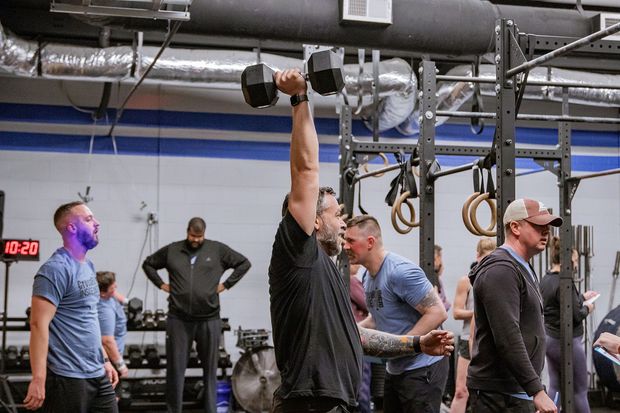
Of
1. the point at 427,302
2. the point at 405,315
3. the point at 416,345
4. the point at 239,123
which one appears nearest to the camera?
the point at 416,345

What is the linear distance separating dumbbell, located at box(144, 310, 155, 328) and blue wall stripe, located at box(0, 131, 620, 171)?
1733 mm

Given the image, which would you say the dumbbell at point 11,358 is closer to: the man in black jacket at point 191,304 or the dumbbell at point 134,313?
the dumbbell at point 134,313

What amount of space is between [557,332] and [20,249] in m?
4.22

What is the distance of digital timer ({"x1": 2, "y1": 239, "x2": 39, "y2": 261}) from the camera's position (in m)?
6.79

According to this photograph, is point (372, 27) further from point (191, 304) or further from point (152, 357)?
point (152, 357)

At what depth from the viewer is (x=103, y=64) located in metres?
7.37

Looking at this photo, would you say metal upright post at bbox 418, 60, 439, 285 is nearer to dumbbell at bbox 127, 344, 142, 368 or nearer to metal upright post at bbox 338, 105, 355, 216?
metal upright post at bbox 338, 105, 355, 216

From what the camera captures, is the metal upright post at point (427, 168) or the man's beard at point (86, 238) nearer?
the man's beard at point (86, 238)

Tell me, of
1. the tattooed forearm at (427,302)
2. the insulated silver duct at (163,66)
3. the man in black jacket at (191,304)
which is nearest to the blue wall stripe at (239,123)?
the insulated silver duct at (163,66)

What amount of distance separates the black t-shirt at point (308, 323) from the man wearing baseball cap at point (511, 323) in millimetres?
1021

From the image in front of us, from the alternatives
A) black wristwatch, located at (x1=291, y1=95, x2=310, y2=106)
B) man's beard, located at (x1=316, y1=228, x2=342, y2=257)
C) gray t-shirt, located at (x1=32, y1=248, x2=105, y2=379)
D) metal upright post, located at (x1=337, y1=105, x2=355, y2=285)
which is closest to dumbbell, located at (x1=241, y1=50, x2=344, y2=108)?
black wristwatch, located at (x1=291, y1=95, x2=310, y2=106)

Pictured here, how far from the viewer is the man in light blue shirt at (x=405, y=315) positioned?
4395mm

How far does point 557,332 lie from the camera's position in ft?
20.0

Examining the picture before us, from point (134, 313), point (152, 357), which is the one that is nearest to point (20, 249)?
point (134, 313)
